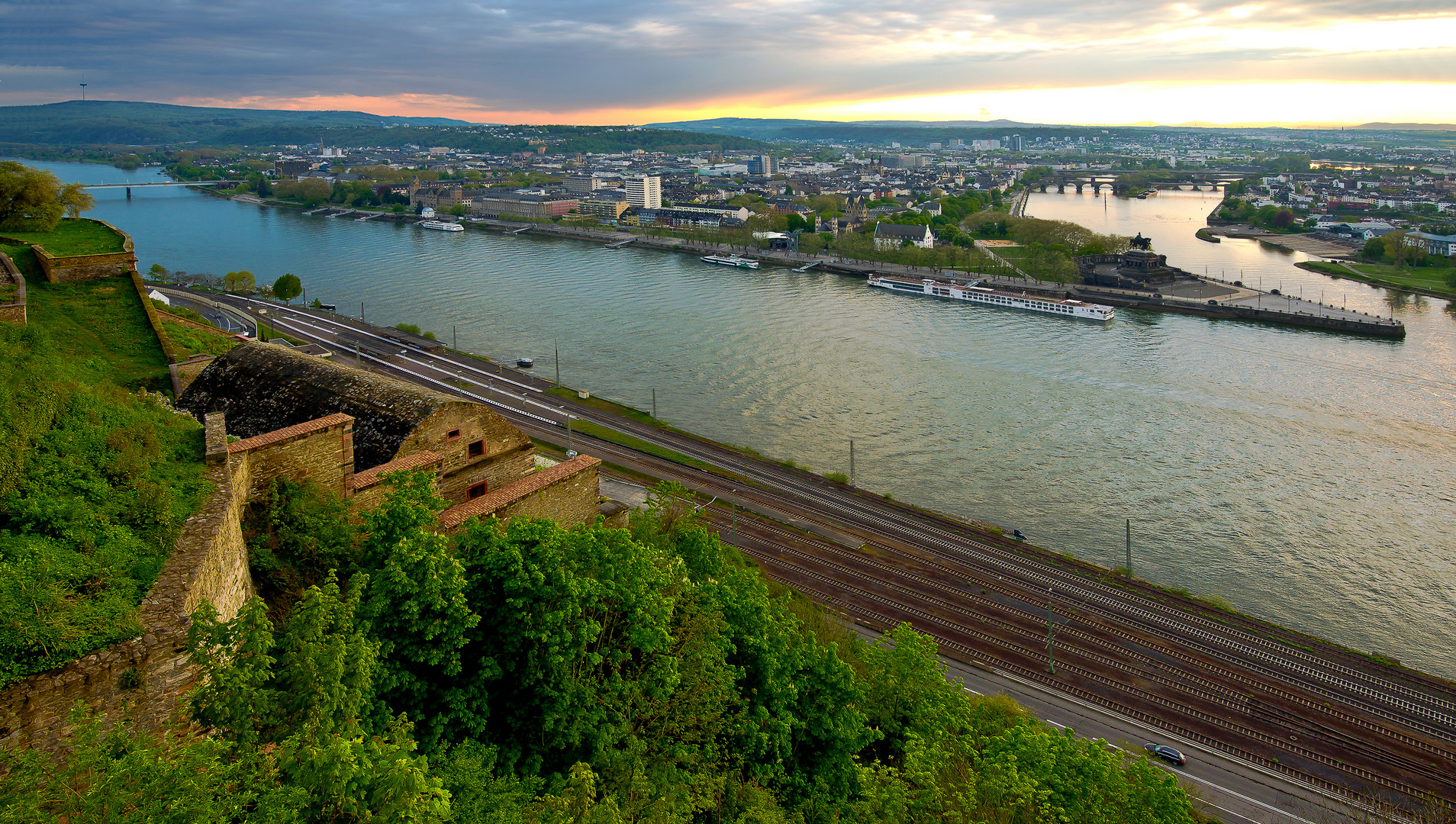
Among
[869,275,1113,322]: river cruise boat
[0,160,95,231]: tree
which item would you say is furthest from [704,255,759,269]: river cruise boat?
[0,160,95,231]: tree

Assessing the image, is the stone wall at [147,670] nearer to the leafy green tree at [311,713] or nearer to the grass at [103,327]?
the leafy green tree at [311,713]

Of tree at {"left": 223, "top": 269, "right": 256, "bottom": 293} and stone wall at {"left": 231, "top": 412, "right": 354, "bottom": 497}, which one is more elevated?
stone wall at {"left": 231, "top": 412, "right": 354, "bottom": 497}

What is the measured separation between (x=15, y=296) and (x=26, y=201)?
4.79 meters

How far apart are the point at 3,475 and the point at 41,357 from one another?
204 centimetres

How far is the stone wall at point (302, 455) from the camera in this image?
186 inches

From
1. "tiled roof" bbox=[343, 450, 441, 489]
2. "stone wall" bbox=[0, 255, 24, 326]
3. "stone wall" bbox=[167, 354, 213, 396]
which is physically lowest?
"tiled roof" bbox=[343, 450, 441, 489]

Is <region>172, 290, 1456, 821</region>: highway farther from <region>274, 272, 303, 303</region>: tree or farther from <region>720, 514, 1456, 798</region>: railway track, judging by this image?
<region>274, 272, 303, 303</region>: tree

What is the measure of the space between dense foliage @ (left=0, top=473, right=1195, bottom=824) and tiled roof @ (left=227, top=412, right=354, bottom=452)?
0.87 ft

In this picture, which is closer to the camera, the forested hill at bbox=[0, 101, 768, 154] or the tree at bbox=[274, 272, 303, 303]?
the tree at bbox=[274, 272, 303, 303]

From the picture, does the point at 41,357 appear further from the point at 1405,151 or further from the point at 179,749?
the point at 1405,151

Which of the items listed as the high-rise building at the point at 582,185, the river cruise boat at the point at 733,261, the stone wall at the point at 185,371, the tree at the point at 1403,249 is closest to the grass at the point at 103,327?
the stone wall at the point at 185,371

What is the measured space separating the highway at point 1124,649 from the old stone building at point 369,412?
14.7ft

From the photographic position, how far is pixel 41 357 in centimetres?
500

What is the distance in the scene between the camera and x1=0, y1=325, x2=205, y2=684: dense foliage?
8.59 feet
